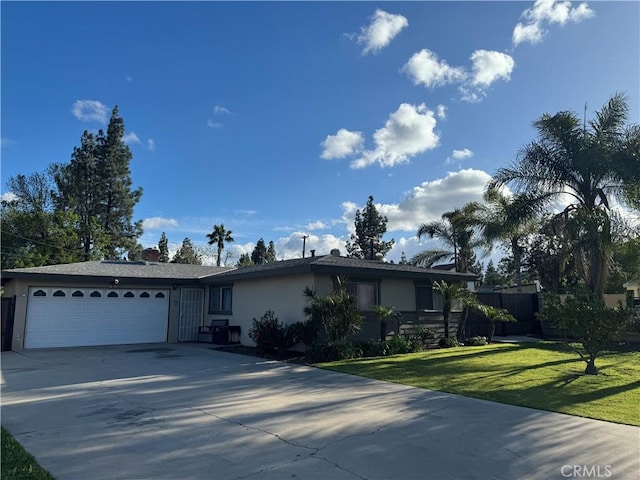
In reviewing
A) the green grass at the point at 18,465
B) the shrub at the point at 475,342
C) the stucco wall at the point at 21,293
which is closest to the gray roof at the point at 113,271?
the stucco wall at the point at 21,293

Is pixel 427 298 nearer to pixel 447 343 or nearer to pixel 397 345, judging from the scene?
pixel 447 343

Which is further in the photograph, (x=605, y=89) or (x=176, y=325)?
(x=176, y=325)

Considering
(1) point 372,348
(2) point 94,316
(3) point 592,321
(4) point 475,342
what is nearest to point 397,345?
(1) point 372,348

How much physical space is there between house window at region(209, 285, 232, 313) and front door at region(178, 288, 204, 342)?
0.62m

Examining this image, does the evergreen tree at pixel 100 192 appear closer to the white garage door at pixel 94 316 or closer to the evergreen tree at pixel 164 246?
the evergreen tree at pixel 164 246

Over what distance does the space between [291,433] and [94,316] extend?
44.7ft

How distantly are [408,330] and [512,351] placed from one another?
341 cm

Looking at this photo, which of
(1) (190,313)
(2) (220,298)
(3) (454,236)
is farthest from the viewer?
(3) (454,236)

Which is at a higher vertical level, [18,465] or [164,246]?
[164,246]

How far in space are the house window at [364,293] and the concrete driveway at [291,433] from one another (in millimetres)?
5638

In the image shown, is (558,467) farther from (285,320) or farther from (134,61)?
(134,61)

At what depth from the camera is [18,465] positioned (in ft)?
13.7

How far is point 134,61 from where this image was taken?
13.0 m

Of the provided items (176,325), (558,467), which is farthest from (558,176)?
(176,325)
